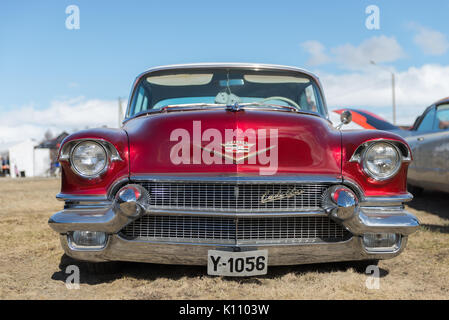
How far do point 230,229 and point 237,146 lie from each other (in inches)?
19.6

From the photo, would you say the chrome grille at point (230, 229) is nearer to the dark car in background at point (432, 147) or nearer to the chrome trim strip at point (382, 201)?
the chrome trim strip at point (382, 201)

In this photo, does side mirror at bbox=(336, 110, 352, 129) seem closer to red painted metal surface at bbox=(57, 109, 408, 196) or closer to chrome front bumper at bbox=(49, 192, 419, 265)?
red painted metal surface at bbox=(57, 109, 408, 196)

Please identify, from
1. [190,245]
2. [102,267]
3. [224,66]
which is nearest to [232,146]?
[190,245]

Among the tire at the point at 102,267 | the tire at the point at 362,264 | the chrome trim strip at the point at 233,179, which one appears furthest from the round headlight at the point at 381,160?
the tire at the point at 102,267

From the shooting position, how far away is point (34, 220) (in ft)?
17.0

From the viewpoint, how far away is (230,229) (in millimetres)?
2412

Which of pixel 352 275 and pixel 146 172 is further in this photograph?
pixel 352 275

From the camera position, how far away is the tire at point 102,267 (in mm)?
2717

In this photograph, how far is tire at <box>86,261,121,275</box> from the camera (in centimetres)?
272

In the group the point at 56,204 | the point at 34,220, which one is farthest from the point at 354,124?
the point at 34,220

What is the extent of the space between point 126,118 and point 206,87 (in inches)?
30.0

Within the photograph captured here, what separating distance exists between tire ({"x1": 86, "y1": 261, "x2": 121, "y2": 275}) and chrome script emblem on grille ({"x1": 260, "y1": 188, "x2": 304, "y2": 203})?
1116mm

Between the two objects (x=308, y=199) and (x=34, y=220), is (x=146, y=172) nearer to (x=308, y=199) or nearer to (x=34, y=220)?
(x=308, y=199)

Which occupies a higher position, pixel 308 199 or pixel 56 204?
pixel 308 199
